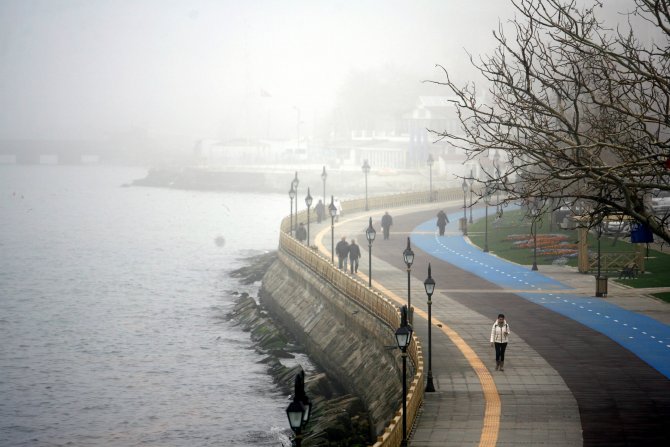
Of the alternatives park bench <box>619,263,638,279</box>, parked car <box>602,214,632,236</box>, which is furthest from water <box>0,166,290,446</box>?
park bench <box>619,263,638,279</box>

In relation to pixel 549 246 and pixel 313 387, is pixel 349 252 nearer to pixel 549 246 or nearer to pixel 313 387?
pixel 549 246

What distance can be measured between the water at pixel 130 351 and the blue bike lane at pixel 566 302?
11344 millimetres

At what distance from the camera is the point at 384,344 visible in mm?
36469

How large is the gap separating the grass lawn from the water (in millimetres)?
15414

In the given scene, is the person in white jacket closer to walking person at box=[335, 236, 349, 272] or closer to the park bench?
the park bench

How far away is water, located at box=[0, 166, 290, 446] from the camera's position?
39.4 m

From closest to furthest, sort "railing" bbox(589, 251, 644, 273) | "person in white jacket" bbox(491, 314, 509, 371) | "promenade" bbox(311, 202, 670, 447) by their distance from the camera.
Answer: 1. "promenade" bbox(311, 202, 670, 447)
2. "person in white jacket" bbox(491, 314, 509, 371)
3. "railing" bbox(589, 251, 644, 273)

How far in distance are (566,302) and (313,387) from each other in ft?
37.1

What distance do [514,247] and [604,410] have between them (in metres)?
36.8

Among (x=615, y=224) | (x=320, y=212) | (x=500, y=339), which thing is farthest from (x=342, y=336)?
(x=320, y=212)

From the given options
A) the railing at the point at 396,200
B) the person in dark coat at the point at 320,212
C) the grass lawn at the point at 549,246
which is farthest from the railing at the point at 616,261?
the railing at the point at 396,200

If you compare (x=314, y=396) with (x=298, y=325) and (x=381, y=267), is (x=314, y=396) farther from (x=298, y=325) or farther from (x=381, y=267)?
(x=381, y=267)

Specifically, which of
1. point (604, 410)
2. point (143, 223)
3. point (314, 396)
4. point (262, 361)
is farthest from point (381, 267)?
point (143, 223)

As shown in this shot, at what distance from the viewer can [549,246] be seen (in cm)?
6134
